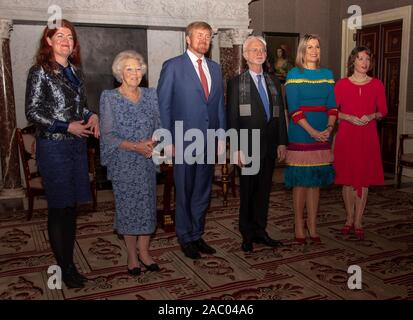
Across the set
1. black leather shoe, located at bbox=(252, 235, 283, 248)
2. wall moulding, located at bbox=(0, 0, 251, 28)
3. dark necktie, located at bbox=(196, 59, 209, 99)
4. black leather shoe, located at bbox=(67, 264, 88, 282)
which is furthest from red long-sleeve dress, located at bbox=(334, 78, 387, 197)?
wall moulding, located at bbox=(0, 0, 251, 28)

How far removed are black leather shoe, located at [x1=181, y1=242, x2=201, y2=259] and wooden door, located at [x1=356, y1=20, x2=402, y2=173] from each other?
16.3ft

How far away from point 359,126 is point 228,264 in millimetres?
1694

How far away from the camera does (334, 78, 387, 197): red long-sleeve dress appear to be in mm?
3795

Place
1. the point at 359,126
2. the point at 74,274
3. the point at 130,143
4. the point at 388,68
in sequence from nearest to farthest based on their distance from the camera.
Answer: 1. the point at 130,143
2. the point at 74,274
3. the point at 359,126
4. the point at 388,68

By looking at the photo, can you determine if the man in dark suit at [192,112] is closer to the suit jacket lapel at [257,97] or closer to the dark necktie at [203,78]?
the dark necktie at [203,78]

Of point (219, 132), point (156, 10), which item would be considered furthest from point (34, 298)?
point (156, 10)

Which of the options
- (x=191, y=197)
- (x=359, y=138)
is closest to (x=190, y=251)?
(x=191, y=197)

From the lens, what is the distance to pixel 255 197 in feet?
11.7

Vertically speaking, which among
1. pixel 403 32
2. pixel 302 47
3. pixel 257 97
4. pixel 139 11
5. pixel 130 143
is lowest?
pixel 130 143

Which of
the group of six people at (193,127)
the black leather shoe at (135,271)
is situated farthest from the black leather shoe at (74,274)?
the black leather shoe at (135,271)

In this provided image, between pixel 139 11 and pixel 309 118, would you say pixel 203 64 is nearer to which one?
pixel 309 118

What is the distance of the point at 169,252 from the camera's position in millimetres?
3631

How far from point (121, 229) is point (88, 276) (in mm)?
494

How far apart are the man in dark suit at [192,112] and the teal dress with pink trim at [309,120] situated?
60cm
